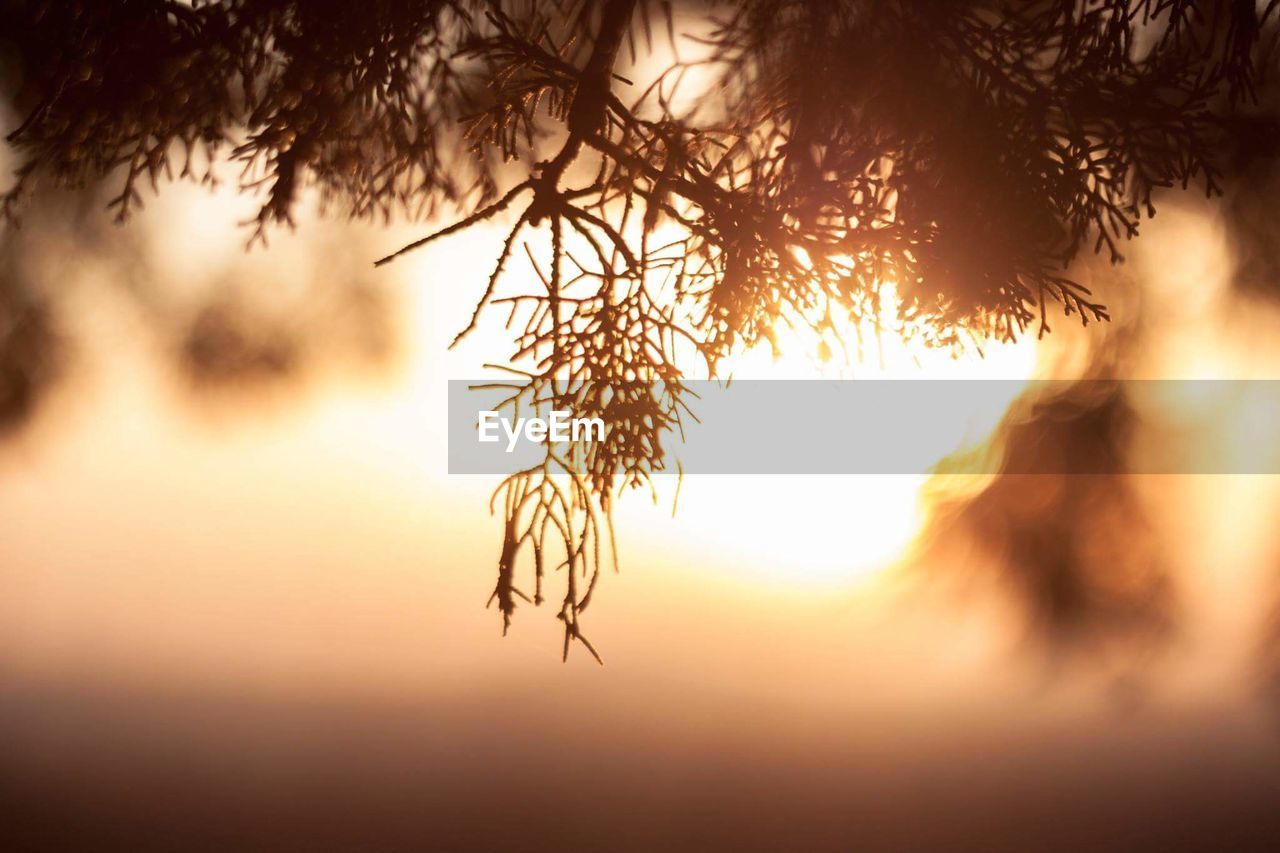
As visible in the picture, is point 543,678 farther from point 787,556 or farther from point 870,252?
point 870,252

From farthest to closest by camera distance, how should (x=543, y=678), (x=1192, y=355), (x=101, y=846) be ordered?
(x=543, y=678), (x=101, y=846), (x=1192, y=355)

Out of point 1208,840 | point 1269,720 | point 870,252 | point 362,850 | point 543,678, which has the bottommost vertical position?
point 362,850

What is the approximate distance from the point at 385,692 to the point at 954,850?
9673 millimetres

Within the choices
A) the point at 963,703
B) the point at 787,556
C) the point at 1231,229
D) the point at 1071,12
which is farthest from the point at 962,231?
the point at 963,703

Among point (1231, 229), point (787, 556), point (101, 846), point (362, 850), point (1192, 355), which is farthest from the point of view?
point (362, 850)

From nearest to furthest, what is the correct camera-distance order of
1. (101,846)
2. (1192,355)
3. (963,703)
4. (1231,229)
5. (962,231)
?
(962,231), (1231,229), (1192,355), (963,703), (101,846)

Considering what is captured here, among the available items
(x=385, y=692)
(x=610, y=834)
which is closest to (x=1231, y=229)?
(x=385, y=692)

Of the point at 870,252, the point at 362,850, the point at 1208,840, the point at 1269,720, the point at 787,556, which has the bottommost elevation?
the point at 362,850

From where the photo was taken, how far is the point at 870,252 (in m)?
2.50

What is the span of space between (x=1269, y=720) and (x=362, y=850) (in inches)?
539

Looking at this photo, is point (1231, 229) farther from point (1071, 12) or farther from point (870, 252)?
point (870, 252)

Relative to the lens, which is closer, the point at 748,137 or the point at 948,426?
the point at 748,137

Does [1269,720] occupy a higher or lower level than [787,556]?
lower

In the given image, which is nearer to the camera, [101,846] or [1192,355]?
[1192,355]
